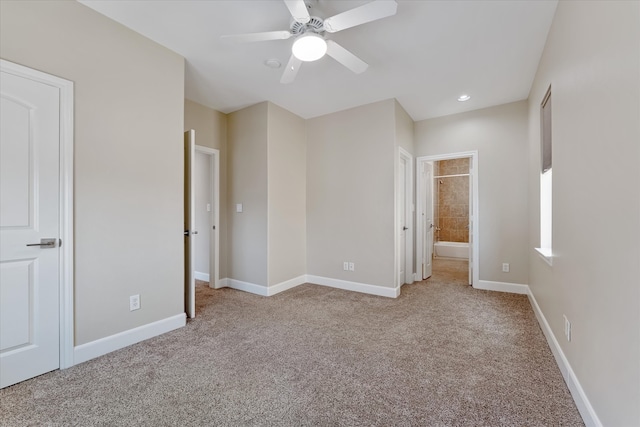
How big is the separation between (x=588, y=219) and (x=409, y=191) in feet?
9.71

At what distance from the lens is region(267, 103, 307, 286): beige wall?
12.8 feet

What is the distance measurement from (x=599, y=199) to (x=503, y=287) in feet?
10.3

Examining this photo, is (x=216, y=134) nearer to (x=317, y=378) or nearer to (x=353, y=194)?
(x=353, y=194)

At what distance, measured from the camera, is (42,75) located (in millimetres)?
1912

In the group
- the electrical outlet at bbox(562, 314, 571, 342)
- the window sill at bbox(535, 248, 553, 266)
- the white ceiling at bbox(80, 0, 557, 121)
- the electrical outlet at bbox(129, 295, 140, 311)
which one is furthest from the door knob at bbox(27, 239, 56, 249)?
the window sill at bbox(535, 248, 553, 266)

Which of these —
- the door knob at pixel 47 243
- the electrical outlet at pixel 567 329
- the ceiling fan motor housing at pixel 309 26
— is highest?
the ceiling fan motor housing at pixel 309 26

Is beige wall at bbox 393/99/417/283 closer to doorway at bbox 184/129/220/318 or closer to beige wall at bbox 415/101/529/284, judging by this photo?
beige wall at bbox 415/101/529/284

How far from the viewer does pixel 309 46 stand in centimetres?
201

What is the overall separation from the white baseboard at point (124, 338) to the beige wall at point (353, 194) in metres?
2.23

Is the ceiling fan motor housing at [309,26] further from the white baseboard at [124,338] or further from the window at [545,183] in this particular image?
the white baseboard at [124,338]

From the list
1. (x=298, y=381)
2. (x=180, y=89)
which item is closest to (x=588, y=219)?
(x=298, y=381)

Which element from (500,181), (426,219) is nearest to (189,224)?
(426,219)

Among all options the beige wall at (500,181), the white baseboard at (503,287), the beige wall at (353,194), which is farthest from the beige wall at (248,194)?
the white baseboard at (503,287)

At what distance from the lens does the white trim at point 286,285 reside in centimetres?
384
